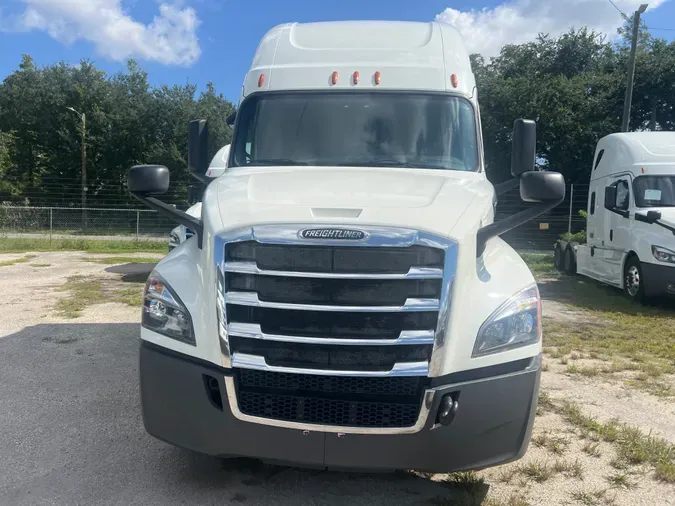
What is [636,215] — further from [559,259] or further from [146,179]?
[146,179]

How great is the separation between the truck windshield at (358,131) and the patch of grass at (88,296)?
5346 mm

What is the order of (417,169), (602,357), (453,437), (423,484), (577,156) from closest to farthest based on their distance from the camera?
(453,437)
(423,484)
(417,169)
(602,357)
(577,156)

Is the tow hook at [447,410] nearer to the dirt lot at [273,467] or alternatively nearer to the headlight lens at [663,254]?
the dirt lot at [273,467]

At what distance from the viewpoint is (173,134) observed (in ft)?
122

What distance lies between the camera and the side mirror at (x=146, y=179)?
3.84 m

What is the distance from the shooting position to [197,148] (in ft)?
17.8

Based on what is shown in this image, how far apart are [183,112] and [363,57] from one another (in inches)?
1380

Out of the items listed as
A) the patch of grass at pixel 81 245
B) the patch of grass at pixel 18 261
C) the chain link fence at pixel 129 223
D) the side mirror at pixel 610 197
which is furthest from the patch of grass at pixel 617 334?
the patch of grass at pixel 81 245

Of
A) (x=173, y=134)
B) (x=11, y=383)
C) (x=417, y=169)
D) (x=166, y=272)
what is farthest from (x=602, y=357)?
(x=173, y=134)

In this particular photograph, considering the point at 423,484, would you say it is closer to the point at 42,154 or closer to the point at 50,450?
the point at 50,450

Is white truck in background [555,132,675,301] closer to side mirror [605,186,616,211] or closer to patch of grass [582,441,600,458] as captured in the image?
side mirror [605,186,616,211]

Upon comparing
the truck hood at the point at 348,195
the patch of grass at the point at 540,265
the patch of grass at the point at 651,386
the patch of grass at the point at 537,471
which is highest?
the truck hood at the point at 348,195

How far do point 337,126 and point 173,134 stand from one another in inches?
1384

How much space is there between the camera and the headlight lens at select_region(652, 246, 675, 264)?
30.9 feet
